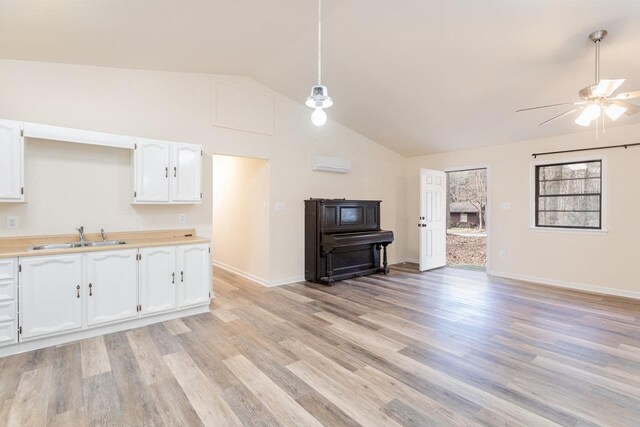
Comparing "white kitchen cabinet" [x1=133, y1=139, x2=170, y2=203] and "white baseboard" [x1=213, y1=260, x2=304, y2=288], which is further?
"white baseboard" [x1=213, y1=260, x2=304, y2=288]

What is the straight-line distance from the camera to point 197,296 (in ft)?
11.7

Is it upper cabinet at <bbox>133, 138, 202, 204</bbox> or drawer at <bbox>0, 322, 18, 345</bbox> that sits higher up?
upper cabinet at <bbox>133, 138, 202, 204</bbox>

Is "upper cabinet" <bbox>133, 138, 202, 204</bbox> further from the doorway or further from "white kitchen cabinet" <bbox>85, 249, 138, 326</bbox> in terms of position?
the doorway

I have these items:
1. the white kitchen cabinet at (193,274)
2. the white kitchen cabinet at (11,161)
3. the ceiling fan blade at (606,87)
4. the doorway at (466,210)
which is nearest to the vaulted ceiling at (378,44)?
the ceiling fan blade at (606,87)

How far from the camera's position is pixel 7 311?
2553 mm

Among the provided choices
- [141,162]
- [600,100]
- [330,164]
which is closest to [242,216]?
[330,164]

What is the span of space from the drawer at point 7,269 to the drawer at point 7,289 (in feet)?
0.12

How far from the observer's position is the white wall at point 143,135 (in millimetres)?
3105

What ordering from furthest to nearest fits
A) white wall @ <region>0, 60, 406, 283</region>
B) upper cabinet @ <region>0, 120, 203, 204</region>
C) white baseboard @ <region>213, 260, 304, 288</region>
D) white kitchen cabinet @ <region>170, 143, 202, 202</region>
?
white baseboard @ <region>213, 260, 304, 288</region>
white kitchen cabinet @ <region>170, 143, 202, 202</region>
white wall @ <region>0, 60, 406, 283</region>
upper cabinet @ <region>0, 120, 203, 204</region>

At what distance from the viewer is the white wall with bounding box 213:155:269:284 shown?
16.2 ft

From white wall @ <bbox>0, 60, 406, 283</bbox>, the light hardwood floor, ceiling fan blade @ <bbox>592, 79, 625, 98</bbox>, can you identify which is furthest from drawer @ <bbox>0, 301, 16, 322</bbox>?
ceiling fan blade @ <bbox>592, 79, 625, 98</bbox>

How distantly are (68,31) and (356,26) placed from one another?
8.52 ft

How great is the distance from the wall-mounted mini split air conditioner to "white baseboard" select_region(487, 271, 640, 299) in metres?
3.25

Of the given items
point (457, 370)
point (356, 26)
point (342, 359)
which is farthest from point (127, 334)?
point (356, 26)
